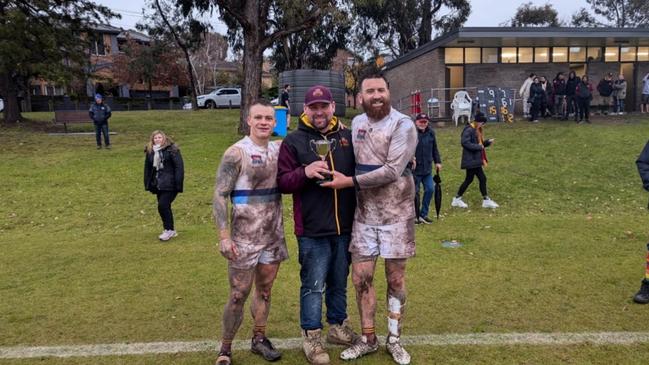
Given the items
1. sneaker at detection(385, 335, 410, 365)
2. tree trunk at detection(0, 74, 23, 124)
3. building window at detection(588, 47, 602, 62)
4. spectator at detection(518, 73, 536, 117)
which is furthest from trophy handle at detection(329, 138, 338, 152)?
building window at detection(588, 47, 602, 62)

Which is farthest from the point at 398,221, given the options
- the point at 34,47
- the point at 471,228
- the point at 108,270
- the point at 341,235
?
the point at 34,47

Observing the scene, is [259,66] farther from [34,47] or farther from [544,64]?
[544,64]

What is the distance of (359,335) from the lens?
4.01m

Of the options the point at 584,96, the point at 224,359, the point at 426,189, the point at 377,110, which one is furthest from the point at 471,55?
the point at 224,359

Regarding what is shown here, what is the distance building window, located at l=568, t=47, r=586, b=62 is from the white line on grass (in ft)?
74.2

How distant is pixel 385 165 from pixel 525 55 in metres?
22.4

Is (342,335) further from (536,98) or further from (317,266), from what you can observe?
(536,98)

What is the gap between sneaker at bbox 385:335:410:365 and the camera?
3527 millimetres

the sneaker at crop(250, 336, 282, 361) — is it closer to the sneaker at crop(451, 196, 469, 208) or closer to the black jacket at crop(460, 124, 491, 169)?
the black jacket at crop(460, 124, 491, 169)

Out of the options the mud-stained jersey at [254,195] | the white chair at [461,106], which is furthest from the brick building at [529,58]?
the mud-stained jersey at [254,195]

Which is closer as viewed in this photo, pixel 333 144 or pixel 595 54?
pixel 333 144

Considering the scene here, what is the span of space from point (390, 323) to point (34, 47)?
749 inches

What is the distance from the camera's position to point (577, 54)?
926 inches

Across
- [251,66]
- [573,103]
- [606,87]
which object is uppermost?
[251,66]
